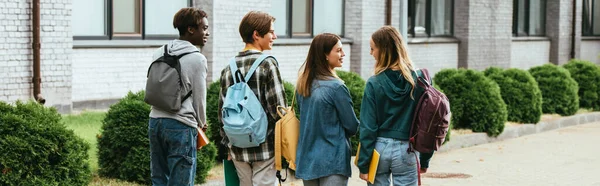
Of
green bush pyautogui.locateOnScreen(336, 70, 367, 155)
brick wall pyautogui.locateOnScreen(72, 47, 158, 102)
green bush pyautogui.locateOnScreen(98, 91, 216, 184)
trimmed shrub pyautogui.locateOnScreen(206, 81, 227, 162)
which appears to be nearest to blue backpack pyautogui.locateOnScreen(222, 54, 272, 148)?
green bush pyautogui.locateOnScreen(98, 91, 216, 184)

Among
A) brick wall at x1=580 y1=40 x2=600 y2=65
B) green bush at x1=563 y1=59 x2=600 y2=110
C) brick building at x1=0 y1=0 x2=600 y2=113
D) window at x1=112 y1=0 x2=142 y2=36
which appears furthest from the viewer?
brick wall at x1=580 y1=40 x2=600 y2=65

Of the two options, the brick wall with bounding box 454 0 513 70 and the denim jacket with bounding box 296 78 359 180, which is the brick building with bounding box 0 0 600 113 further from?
the denim jacket with bounding box 296 78 359 180

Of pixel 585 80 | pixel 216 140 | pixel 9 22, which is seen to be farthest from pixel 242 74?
pixel 585 80

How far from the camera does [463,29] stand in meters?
27.2

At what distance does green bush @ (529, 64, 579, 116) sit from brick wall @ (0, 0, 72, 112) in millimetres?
8443

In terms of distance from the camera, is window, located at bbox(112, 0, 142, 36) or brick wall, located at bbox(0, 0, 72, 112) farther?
window, located at bbox(112, 0, 142, 36)

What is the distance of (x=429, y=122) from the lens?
23.0 feet

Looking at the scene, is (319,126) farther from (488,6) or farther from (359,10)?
(488,6)

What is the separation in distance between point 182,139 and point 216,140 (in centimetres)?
449

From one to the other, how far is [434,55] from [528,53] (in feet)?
17.8

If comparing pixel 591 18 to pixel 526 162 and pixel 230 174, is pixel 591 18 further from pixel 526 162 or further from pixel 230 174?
pixel 230 174

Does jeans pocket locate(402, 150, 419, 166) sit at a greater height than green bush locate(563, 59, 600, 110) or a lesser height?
greater

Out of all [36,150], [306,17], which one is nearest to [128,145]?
[36,150]

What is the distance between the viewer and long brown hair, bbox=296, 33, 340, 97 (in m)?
7.04
